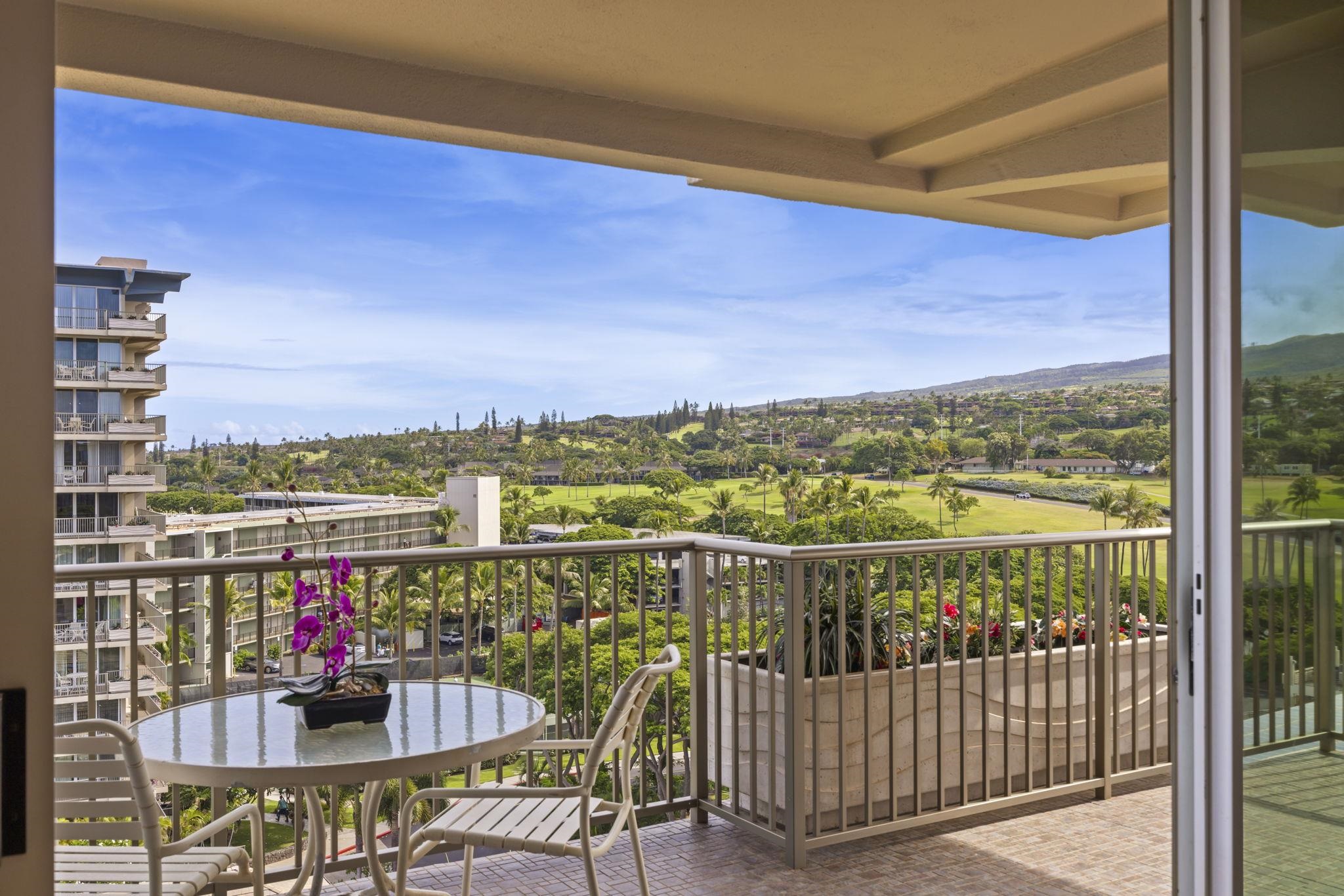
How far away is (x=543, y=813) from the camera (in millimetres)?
2500

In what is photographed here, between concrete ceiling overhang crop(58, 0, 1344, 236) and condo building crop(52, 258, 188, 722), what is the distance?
85cm

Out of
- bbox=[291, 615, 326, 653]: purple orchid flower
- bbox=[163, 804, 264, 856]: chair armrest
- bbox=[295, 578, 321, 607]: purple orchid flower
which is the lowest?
bbox=[163, 804, 264, 856]: chair armrest

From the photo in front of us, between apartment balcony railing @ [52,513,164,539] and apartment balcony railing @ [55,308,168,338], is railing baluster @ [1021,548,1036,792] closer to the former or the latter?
apartment balcony railing @ [52,513,164,539]

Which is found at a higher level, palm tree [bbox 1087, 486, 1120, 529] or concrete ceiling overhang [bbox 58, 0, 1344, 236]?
concrete ceiling overhang [bbox 58, 0, 1344, 236]

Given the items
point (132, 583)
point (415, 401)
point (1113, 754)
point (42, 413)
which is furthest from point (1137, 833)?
point (415, 401)

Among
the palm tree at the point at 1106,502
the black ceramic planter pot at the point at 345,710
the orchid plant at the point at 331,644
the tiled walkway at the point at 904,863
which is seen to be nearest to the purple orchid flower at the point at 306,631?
the orchid plant at the point at 331,644

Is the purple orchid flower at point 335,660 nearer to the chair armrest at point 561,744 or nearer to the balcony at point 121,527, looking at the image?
the chair armrest at point 561,744

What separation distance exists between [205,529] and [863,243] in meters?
19.4

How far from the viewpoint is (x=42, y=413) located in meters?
0.87

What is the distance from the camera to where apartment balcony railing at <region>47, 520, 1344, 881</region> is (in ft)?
10.8


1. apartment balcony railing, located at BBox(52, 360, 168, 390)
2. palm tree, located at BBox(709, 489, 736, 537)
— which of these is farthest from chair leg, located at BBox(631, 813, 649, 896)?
palm tree, located at BBox(709, 489, 736, 537)

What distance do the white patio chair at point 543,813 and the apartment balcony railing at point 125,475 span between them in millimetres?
6055

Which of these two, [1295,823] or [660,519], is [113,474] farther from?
[1295,823]

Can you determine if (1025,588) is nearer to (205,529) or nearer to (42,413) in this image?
(42,413)
